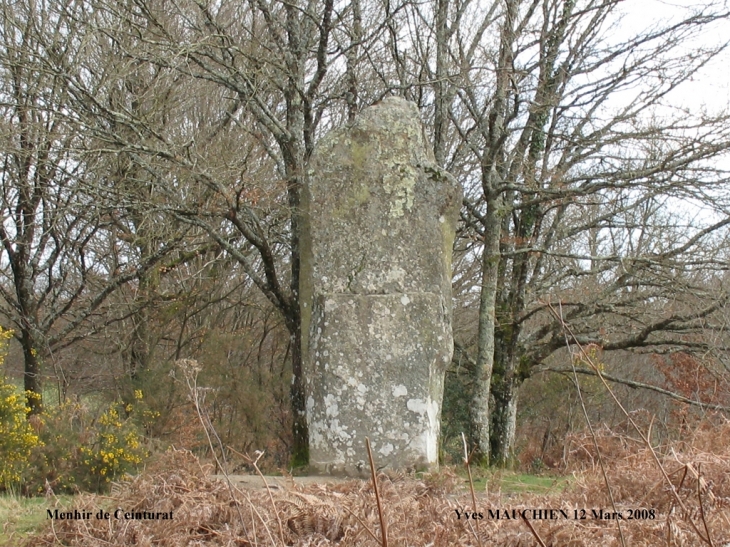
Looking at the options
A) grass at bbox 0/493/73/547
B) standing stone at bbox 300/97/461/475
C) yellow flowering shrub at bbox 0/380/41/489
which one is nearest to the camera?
grass at bbox 0/493/73/547

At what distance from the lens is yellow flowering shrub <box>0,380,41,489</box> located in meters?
6.85

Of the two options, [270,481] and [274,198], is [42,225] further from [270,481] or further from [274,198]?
[270,481]

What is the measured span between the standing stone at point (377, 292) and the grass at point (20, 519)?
198cm

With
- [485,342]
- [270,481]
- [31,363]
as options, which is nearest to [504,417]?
[485,342]

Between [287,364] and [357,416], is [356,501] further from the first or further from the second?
[287,364]

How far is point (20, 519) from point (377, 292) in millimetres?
2867

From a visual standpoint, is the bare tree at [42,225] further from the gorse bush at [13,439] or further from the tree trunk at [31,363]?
the gorse bush at [13,439]

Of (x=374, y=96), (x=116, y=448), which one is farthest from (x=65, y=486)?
(x=374, y=96)

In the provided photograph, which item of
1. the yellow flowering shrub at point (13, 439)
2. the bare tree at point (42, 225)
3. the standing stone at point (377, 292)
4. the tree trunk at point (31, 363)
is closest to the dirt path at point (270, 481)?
the standing stone at point (377, 292)

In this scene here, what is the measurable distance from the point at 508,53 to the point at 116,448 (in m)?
6.08

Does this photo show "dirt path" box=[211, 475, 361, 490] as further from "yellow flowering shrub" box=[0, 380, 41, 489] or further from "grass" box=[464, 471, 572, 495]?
"yellow flowering shrub" box=[0, 380, 41, 489]

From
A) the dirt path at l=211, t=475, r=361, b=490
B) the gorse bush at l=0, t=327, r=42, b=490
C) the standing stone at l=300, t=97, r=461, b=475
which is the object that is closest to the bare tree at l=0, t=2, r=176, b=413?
the gorse bush at l=0, t=327, r=42, b=490

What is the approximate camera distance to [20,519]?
4.29 meters

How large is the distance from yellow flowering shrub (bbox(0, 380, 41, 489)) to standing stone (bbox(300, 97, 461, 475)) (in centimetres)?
310
